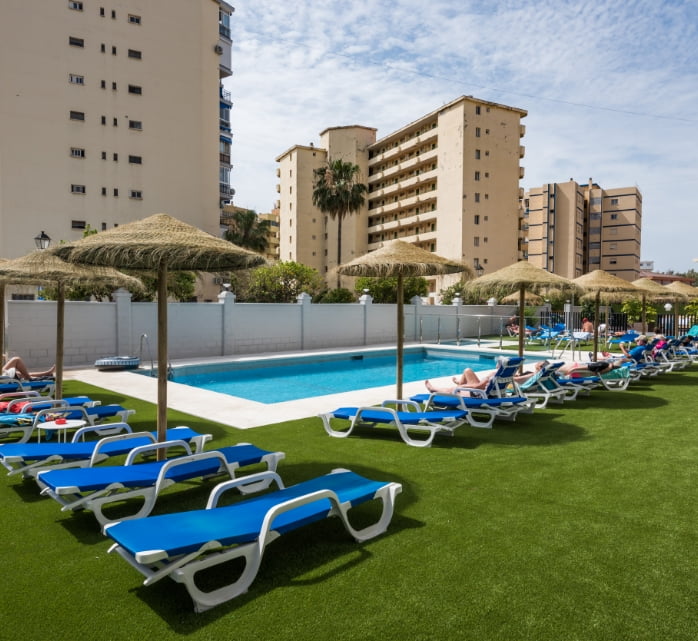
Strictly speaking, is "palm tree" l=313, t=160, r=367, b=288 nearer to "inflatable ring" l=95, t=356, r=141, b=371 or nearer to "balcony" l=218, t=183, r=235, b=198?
"balcony" l=218, t=183, r=235, b=198

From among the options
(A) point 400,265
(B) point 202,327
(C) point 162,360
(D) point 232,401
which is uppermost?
(A) point 400,265

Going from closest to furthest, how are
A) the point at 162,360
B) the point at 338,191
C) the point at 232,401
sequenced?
the point at 162,360
the point at 232,401
the point at 338,191

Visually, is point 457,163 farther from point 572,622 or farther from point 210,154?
point 572,622

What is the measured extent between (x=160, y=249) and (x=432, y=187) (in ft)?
191

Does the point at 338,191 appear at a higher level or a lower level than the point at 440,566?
higher

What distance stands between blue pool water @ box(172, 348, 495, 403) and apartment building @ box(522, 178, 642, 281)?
63048mm

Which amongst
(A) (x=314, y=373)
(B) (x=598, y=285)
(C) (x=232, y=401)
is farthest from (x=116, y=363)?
(B) (x=598, y=285)

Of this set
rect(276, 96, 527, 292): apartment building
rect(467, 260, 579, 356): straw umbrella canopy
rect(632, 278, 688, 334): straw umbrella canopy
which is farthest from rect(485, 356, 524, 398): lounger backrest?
rect(276, 96, 527, 292): apartment building

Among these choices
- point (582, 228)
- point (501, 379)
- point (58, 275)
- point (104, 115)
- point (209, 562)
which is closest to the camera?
point (209, 562)

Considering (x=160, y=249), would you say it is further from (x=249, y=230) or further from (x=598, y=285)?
(x=249, y=230)

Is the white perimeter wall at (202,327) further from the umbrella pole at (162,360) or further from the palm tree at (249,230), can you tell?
the palm tree at (249,230)

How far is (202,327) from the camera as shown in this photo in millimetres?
18203

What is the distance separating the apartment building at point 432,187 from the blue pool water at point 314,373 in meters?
30.3

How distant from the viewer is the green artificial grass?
2.93m
